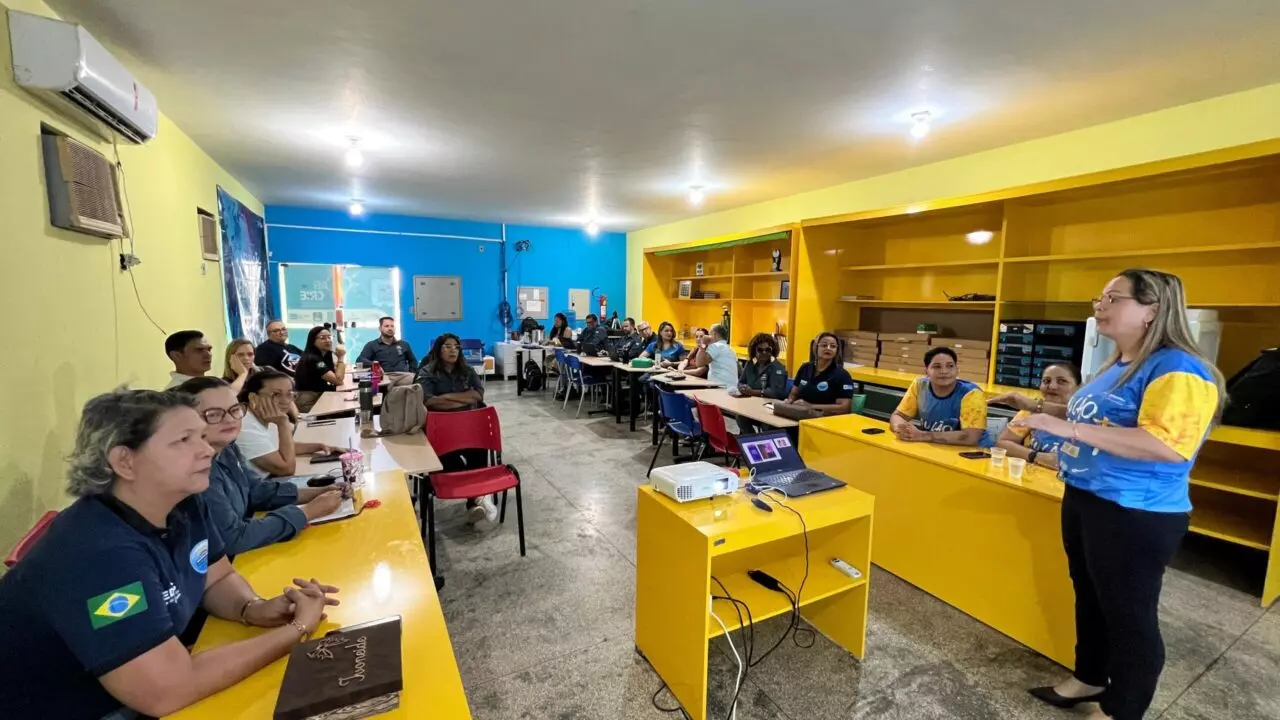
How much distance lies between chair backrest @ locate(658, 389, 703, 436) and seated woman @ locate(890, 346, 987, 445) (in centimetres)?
162

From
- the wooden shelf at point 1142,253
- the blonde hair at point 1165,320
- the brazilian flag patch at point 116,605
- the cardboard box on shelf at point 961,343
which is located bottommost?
the brazilian flag patch at point 116,605

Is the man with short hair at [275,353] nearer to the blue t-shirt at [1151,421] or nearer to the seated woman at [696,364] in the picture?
the seated woman at [696,364]

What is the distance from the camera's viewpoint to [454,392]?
159 inches

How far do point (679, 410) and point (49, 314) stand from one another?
3661mm

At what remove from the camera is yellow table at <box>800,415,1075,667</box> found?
2217 mm

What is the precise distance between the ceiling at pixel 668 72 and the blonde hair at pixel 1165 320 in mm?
1357

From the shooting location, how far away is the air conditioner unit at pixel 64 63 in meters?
2.00

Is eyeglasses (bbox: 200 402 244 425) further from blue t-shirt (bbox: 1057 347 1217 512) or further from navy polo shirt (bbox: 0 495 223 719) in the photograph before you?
blue t-shirt (bbox: 1057 347 1217 512)

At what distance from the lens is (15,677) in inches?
40.5

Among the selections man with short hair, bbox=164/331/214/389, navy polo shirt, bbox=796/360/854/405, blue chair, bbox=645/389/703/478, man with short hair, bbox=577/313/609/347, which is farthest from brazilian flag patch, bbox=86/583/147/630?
man with short hair, bbox=577/313/609/347

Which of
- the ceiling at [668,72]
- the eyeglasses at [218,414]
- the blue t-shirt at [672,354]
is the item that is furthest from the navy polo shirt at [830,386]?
the eyeglasses at [218,414]

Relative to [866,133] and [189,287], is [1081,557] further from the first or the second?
[189,287]

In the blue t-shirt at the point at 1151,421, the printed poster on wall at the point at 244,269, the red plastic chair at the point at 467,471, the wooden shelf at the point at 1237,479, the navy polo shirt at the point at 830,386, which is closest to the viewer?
the blue t-shirt at the point at 1151,421

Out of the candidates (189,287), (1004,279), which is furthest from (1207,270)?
(189,287)
